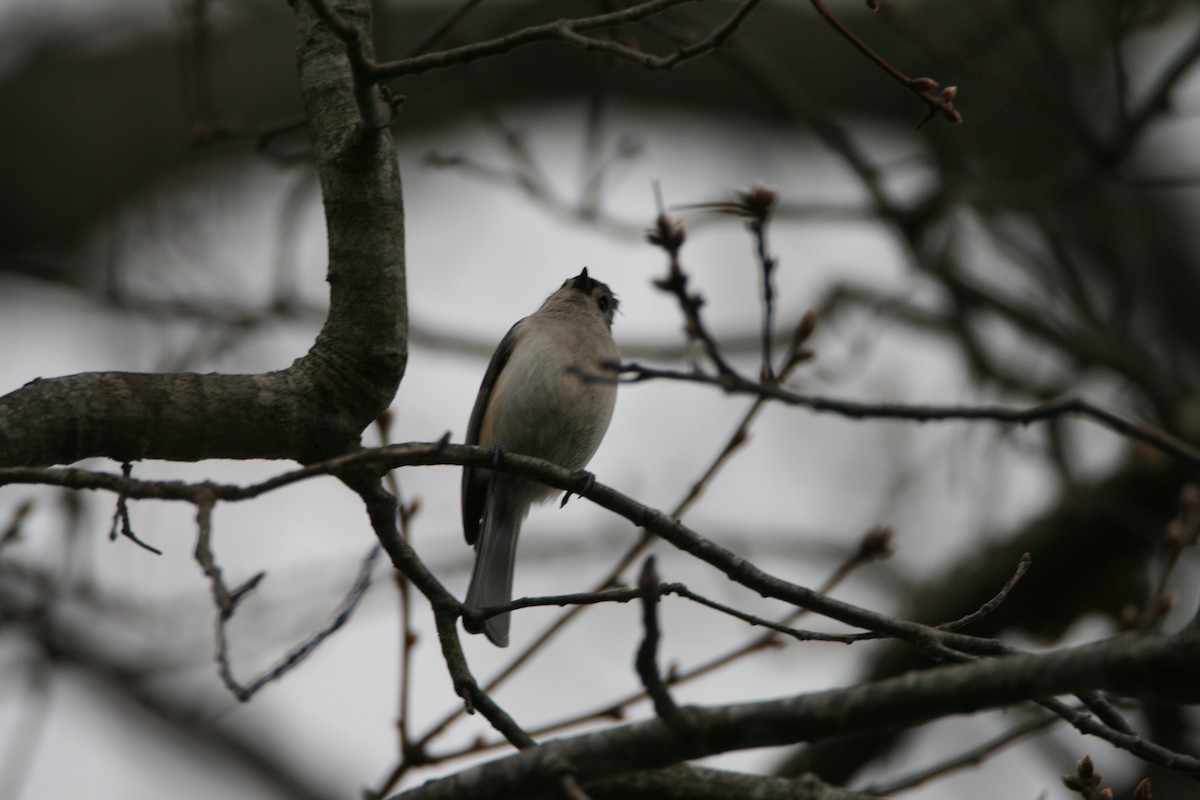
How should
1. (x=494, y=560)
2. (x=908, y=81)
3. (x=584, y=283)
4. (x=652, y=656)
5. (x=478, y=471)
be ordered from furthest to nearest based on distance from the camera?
(x=584, y=283) < (x=478, y=471) < (x=494, y=560) < (x=908, y=81) < (x=652, y=656)

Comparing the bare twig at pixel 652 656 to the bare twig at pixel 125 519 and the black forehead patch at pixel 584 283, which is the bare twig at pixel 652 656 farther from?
the black forehead patch at pixel 584 283

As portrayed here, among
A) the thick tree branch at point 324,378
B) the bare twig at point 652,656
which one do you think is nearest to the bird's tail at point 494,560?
the thick tree branch at point 324,378

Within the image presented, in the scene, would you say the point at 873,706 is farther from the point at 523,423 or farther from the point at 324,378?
the point at 523,423

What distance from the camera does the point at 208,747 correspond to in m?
7.06

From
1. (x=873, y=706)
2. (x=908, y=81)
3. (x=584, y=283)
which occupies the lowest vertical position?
(x=873, y=706)

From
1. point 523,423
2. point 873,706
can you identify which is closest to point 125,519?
point 873,706

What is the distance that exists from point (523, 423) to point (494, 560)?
0.56 metres

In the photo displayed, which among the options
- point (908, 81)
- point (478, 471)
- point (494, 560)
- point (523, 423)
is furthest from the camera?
point (478, 471)

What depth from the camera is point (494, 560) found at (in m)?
4.56

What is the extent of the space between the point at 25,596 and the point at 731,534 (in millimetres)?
4219

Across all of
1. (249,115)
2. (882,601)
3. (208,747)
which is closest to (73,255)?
(249,115)

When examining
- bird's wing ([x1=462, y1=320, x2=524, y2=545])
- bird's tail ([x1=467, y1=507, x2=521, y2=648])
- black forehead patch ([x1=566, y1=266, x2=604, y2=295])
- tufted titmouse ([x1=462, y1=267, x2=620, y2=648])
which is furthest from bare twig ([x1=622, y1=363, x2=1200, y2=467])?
black forehead patch ([x1=566, y1=266, x2=604, y2=295])

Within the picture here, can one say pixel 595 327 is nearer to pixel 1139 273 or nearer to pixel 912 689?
pixel 912 689

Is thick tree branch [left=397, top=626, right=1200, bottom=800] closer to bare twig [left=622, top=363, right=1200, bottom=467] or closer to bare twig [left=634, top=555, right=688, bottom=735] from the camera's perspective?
bare twig [left=634, top=555, right=688, bottom=735]
